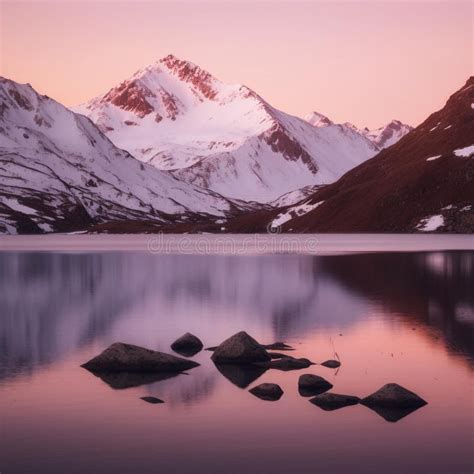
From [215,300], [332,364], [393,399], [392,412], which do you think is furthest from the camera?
[215,300]

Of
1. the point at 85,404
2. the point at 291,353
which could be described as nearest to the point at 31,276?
the point at 291,353

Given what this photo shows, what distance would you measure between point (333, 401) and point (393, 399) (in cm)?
246

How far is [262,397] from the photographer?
112 feet

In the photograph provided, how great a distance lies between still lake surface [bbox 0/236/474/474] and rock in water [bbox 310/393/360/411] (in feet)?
1.91

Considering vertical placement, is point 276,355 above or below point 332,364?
above

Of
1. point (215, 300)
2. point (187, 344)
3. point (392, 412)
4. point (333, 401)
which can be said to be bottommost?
point (392, 412)

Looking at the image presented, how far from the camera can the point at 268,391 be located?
34625mm

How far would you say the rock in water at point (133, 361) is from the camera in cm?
3984

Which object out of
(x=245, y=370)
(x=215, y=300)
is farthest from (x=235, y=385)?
(x=215, y=300)

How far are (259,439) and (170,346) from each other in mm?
21550

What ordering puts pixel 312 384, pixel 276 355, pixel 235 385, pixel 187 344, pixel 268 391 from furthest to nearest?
pixel 187 344 → pixel 276 355 → pixel 235 385 → pixel 312 384 → pixel 268 391

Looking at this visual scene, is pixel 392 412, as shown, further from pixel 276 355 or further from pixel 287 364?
pixel 276 355

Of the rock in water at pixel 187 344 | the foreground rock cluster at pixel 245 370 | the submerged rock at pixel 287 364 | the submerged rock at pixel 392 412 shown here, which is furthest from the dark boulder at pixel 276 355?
the submerged rock at pixel 392 412

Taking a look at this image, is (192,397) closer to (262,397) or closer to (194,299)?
(262,397)
